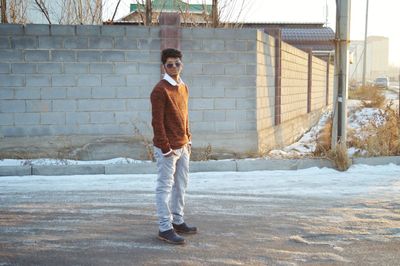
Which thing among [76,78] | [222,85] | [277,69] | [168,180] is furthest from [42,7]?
[168,180]

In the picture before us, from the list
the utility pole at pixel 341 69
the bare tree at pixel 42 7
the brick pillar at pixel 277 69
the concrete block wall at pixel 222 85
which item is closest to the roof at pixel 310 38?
the brick pillar at pixel 277 69

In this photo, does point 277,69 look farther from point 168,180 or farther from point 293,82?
point 168,180

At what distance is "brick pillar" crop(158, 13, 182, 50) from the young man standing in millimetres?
3759

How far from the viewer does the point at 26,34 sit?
24.7 feet

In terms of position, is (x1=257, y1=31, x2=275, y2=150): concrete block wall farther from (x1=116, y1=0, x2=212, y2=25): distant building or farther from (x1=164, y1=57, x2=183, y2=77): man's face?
(x1=164, y1=57, x2=183, y2=77): man's face

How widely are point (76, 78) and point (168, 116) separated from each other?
4.15m

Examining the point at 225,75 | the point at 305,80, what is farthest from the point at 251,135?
the point at 305,80

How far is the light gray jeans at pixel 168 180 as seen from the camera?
4086 millimetres

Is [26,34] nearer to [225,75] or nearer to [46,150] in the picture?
[46,150]

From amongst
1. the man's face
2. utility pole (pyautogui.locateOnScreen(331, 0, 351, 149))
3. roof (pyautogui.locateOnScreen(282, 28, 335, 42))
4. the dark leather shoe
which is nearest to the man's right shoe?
the dark leather shoe

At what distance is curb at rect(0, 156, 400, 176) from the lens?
717 cm

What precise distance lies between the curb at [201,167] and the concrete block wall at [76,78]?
77cm

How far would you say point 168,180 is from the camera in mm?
4102

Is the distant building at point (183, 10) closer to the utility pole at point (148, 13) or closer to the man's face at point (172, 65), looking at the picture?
the utility pole at point (148, 13)
